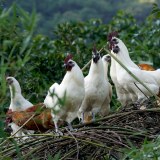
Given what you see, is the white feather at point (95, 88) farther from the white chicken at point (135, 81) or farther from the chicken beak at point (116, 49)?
the chicken beak at point (116, 49)

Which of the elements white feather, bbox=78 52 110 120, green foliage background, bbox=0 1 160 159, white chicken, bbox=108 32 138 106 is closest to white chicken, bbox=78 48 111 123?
white feather, bbox=78 52 110 120

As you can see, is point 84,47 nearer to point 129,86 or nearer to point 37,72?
point 37,72

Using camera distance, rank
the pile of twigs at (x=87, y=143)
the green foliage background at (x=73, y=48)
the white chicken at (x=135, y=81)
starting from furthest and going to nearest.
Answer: the green foliage background at (x=73, y=48) < the white chicken at (x=135, y=81) < the pile of twigs at (x=87, y=143)

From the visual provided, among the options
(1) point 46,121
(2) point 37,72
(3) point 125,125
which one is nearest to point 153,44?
(2) point 37,72

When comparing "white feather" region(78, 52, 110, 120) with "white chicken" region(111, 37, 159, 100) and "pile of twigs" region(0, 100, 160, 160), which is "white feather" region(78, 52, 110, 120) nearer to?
"white chicken" region(111, 37, 159, 100)

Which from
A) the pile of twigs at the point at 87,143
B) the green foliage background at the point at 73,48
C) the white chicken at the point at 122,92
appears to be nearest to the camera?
the pile of twigs at the point at 87,143

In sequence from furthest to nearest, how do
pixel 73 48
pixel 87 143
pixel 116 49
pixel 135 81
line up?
pixel 73 48 → pixel 116 49 → pixel 135 81 → pixel 87 143

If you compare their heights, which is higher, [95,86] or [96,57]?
[96,57]

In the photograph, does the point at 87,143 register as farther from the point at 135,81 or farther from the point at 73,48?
the point at 73,48

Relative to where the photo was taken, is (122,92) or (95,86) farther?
(122,92)

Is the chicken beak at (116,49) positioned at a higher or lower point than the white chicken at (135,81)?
higher

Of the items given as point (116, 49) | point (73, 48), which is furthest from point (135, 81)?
point (73, 48)

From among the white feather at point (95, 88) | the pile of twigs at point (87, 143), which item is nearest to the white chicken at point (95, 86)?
the white feather at point (95, 88)

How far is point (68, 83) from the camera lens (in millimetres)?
6293
